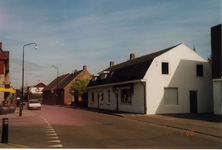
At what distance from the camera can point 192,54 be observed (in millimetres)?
25266

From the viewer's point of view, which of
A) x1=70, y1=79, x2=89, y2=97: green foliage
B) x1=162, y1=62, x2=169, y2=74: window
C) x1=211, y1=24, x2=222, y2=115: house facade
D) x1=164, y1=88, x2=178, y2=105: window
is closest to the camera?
x1=211, y1=24, x2=222, y2=115: house facade

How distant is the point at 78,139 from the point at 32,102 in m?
26.8

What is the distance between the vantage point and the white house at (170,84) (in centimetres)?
2331

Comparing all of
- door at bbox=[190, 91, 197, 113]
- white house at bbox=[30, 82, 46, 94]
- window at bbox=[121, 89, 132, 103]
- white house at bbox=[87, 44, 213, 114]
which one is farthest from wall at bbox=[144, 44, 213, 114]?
white house at bbox=[30, 82, 46, 94]

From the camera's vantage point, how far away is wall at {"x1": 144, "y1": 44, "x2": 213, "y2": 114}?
2333cm

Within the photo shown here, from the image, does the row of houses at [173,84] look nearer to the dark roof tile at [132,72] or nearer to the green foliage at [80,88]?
the dark roof tile at [132,72]

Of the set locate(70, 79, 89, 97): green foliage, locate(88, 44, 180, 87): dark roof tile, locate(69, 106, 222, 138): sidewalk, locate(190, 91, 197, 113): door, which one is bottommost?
locate(69, 106, 222, 138): sidewalk

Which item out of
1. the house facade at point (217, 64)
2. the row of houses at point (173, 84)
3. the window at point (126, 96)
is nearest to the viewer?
the house facade at point (217, 64)

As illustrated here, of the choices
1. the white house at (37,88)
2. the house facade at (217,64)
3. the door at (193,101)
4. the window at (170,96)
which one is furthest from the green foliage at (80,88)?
the white house at (37,88)

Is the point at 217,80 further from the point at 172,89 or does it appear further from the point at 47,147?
the point at 47,147

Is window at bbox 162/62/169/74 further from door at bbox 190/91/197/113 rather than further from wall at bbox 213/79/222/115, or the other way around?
wall at bbox 213/79/222/115

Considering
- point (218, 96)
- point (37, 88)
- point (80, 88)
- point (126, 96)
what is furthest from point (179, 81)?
point (37, 88)

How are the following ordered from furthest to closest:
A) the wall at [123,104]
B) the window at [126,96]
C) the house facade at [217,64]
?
1. the window at [126,96]
2. the wall at [123,104]
3. the house facade at [217,64]

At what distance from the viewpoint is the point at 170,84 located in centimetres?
2389
